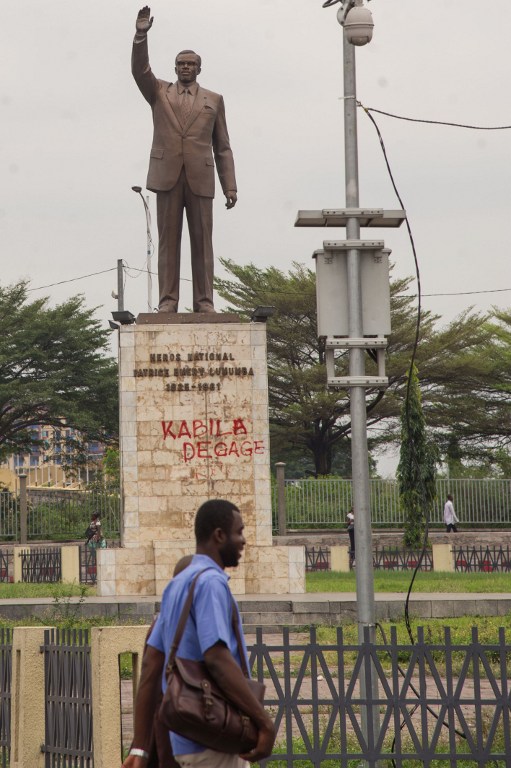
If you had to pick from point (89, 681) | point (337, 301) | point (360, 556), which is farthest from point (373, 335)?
point (89, 681)

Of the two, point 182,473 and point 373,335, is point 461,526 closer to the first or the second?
point 182,473

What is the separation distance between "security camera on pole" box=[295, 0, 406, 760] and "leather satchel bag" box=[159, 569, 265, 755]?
98.1 inches

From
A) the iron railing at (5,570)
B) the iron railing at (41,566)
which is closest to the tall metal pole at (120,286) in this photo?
the iron railing at (5,570)

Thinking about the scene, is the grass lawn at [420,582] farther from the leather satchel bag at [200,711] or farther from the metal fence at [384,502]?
the leather satchel bag at [200,711]

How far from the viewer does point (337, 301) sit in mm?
→ 7074

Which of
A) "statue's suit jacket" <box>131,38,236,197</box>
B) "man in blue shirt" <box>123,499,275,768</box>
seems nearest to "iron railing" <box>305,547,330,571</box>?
"statue's suit jacket" <box>131,38,236,197</box>

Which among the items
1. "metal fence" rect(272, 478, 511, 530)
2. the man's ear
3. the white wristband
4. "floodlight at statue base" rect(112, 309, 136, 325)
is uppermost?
"floodlight at statue base" rect(112, 309, 136, 325)

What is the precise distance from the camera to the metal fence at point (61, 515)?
92.9 feet

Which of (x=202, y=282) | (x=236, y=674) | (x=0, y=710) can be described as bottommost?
(x=0, y=710)

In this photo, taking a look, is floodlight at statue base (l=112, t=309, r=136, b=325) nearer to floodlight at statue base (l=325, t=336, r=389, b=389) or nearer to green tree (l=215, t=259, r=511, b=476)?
floodlight at statue base (l=325, t=336, r=389, b=389)

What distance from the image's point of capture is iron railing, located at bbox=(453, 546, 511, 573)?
75.6 ft

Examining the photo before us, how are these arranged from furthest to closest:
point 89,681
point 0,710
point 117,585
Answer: point 117,585 < point 0,710 < point 89,681

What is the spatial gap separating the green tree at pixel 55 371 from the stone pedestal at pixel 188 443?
65.5 feet

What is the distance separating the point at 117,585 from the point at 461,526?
1590 centimetres
